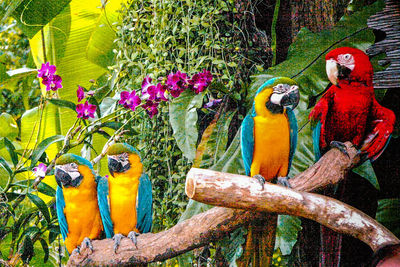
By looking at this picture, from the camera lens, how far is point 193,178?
101 centimetres

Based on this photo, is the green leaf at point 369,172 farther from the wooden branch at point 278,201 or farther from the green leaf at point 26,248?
the green leaf at point 26,248

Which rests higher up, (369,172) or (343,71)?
(343,71)

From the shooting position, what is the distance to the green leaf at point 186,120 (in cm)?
144

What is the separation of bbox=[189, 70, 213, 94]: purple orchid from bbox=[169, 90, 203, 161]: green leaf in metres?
0.03

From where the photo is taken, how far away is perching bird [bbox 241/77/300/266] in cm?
115

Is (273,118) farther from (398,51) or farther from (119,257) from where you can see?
(119,257)

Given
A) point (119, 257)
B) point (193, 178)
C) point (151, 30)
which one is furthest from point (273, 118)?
point (151, 30)

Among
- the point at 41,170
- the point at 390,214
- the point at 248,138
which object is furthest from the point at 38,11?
the point at 390,214

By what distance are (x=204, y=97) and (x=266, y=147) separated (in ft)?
1.72

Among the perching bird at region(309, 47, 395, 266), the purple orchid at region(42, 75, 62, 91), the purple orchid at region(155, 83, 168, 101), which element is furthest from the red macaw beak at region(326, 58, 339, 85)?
the purple orchid at region(42, 75, 62, 91)

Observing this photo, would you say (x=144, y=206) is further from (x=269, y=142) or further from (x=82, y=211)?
(x=269, y=142)

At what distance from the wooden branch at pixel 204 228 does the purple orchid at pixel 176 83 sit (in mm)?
443

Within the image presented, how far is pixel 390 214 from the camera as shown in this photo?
139 centimetres

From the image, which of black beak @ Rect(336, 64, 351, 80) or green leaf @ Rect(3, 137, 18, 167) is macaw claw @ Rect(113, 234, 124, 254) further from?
black beak @ Rect(336, 64, 351, 80)
